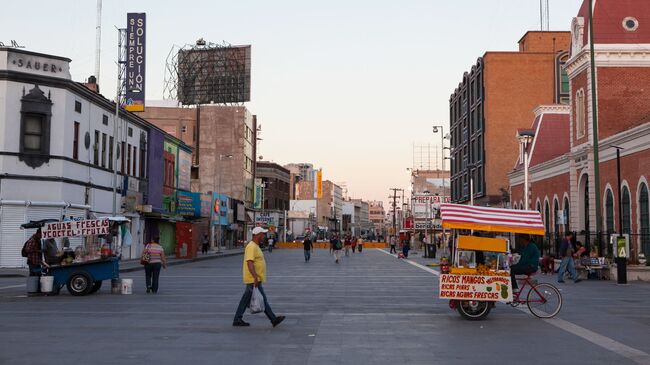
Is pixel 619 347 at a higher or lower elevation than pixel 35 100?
lower

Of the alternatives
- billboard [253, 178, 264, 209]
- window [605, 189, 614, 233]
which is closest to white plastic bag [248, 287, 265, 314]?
window [605, 189, 614, 233]

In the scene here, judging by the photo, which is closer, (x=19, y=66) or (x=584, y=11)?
(x=19, y=66)

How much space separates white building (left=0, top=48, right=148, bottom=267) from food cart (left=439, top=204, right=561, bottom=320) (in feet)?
78.4

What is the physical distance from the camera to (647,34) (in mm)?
39562

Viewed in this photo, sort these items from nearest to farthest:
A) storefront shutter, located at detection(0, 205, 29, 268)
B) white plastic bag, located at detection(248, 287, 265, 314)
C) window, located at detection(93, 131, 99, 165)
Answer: white plastic bag, located at detection(248, 287, 265, 314)
storefront shutter, located at detection(0, 205, 29, 268)
window, located at detection(93, 131, 99, 165)

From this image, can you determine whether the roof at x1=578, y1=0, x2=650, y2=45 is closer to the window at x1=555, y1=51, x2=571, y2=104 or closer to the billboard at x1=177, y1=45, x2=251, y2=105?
the window at x1=555, y1=51, x2=571, y2=104

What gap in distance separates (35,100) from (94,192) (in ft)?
23.2

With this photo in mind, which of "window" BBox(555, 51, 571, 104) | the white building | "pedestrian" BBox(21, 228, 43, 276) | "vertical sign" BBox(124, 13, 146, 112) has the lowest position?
"pedestrian" BBox(21, 228, 43, 276)

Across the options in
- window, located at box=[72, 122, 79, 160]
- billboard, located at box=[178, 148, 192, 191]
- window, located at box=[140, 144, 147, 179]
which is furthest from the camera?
billboard, located at box=[178, 148, 192, 191]

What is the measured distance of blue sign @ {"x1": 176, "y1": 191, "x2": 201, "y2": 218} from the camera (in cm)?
5825

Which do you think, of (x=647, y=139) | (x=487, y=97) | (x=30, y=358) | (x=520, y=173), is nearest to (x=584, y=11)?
(x=647, y=139)

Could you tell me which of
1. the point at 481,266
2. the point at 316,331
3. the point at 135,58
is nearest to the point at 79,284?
the point at 316,331

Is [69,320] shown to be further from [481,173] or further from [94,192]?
[481,173]

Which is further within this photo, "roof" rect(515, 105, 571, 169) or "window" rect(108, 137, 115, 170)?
"roof" rect(515, 105, 571, 169)
